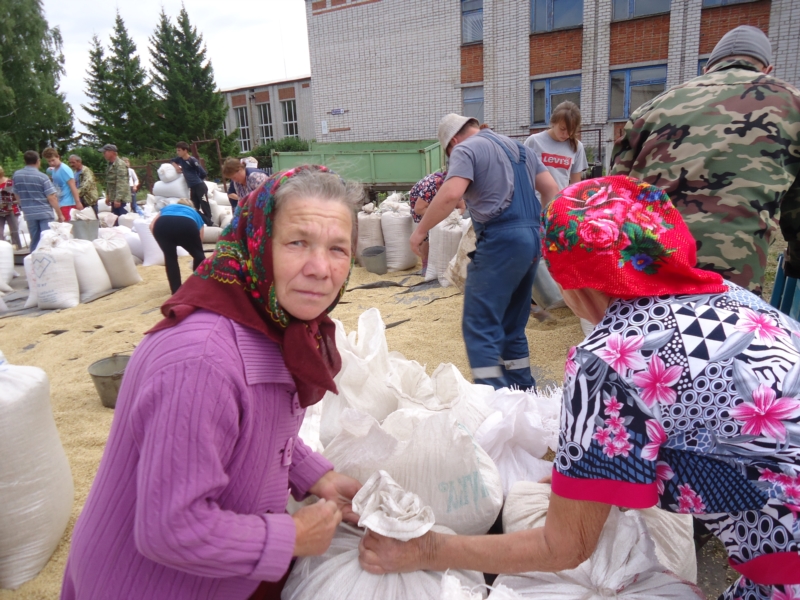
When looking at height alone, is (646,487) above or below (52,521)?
above

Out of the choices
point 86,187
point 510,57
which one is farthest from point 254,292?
point 510,57

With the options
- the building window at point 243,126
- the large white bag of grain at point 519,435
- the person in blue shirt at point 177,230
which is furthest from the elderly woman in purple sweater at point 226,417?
the building window at point 243,126

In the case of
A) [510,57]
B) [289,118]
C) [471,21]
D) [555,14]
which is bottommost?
[289,118]

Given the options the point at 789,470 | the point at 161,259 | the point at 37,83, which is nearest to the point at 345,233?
the point at 789,470

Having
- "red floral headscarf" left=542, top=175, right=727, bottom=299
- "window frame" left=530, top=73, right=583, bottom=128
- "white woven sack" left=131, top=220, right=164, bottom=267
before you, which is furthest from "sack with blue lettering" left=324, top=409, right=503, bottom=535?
"window frame" left=530, top=73, right=583, bottom=128

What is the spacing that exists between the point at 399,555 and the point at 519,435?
672mm

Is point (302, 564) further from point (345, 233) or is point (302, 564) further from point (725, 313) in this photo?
point (725, 313)

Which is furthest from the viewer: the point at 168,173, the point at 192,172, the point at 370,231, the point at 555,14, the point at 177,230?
the point at 555,14

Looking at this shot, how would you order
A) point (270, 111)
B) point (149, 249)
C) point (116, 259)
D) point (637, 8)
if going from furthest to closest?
point (270, 111) < point (637, 8) < point (149, 249) < point (116, 259)

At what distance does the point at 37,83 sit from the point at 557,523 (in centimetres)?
2747

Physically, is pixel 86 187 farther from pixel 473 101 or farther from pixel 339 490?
Answer: pixel 473 101

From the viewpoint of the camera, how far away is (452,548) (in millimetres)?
1082

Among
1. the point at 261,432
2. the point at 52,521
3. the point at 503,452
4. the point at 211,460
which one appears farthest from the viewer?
the point at 52,521

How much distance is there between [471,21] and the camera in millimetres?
15234
